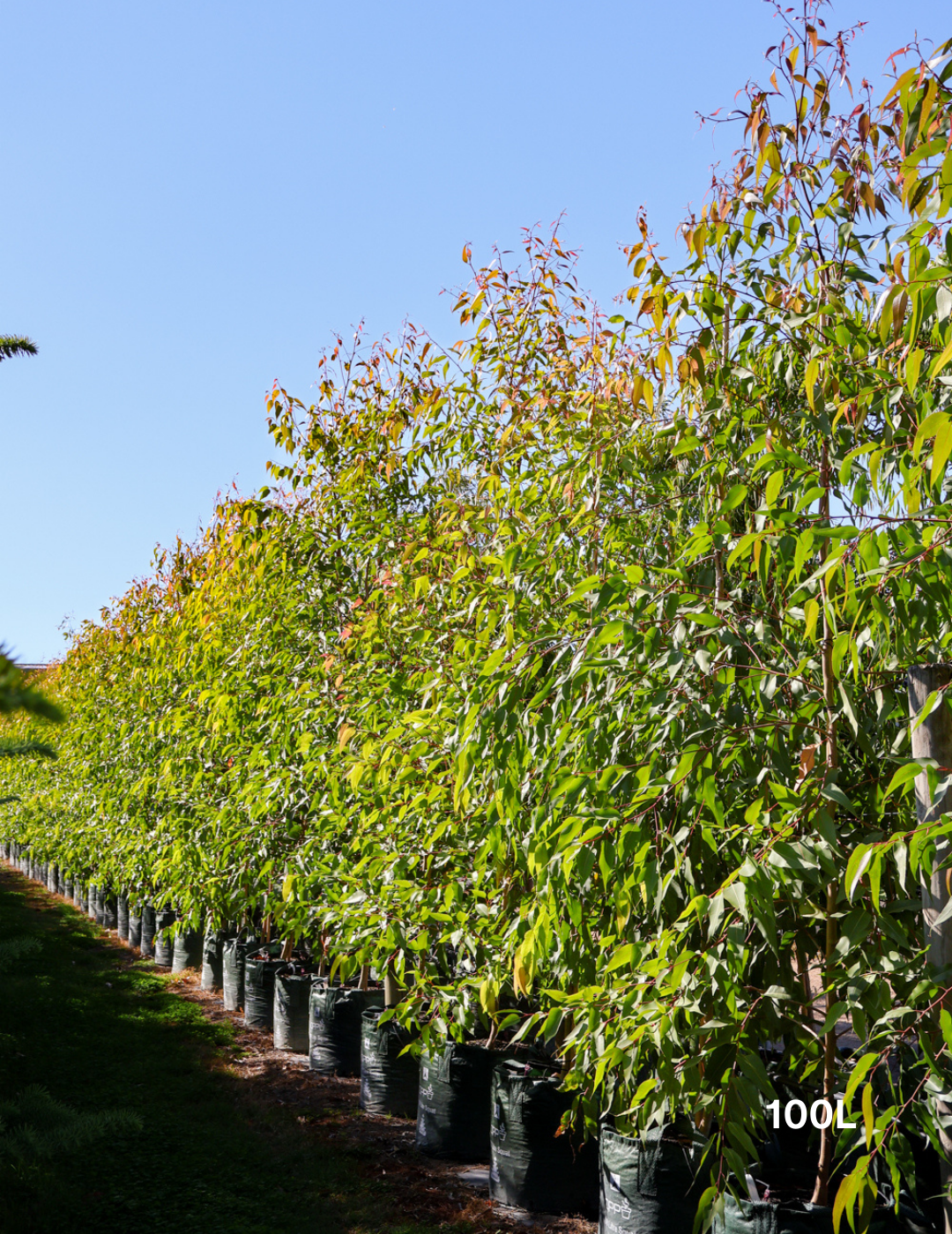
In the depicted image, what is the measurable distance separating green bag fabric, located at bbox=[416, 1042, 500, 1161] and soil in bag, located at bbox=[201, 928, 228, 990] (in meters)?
4.13

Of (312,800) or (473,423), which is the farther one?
(312,800)

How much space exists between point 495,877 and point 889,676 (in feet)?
5.08

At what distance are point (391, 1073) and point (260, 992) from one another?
2.03 meters

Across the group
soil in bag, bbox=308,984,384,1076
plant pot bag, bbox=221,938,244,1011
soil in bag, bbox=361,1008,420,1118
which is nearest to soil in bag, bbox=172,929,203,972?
plant pot bag, bbox=221,938,244,1011

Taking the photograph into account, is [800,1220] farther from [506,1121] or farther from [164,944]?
[164,944]

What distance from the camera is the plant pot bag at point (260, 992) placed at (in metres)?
6.37

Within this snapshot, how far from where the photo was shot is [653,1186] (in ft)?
9.12

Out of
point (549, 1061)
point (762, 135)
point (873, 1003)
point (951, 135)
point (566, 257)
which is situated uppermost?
point (566, 257)

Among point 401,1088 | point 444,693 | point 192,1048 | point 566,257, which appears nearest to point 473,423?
point 566,257

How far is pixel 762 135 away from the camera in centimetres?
222

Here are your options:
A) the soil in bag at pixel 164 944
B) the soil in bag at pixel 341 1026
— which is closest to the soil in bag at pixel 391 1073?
the soil in bag at pixel 341 1026

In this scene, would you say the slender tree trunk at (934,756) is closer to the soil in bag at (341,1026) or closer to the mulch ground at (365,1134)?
the mulch ground at (365,1134)

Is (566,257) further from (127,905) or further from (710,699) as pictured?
(127,905)

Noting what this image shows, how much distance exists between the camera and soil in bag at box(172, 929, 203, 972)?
8.68 metres
